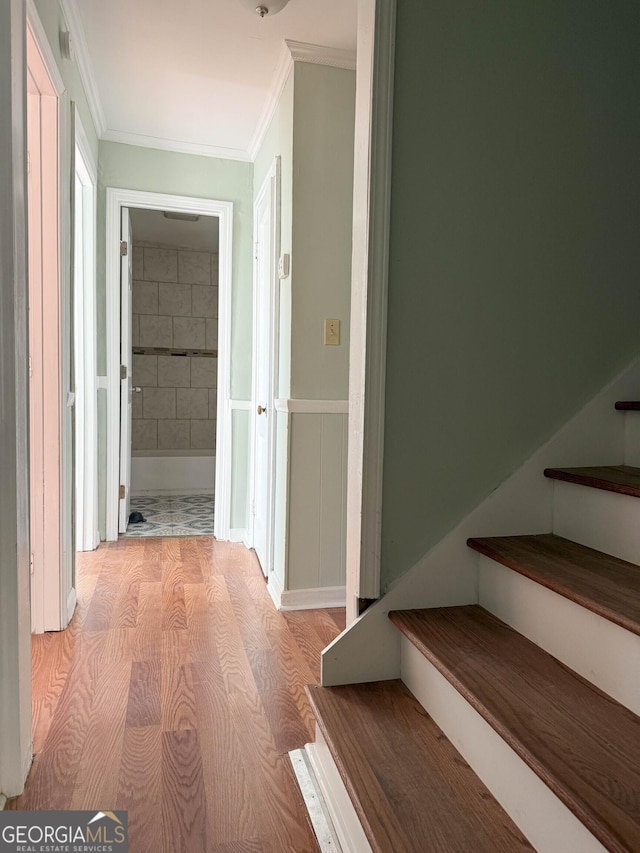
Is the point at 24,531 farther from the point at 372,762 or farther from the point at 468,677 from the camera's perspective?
the point at 468,677

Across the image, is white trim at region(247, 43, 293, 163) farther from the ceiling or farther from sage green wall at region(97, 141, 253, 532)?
sage green wall at region(97, 141, 253, 532)

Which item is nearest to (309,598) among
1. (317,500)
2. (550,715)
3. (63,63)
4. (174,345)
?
(317,500)

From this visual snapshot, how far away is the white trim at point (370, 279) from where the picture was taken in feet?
4.66

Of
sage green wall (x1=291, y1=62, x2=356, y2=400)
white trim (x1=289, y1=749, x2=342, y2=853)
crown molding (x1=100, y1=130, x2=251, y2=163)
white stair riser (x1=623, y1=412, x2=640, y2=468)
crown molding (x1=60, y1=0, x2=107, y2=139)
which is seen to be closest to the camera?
white trim (x1=289, y1=749, x2=342, y2=853)

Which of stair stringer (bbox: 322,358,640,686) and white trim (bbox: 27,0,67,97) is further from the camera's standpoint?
white trim (bbox: 27,0,67,97)

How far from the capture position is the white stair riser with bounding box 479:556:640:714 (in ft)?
3.37

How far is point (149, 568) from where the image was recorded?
9.99ft

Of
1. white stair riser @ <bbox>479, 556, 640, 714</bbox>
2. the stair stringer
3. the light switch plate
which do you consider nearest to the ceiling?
the light switch plate

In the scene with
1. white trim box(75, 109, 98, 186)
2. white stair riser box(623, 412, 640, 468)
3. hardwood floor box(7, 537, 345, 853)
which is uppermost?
white trim box(75, 109, 98, 186)

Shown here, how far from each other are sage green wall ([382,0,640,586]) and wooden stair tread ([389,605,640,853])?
284 mm

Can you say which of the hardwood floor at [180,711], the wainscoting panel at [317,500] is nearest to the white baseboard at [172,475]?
the hardwood floor at [180,711]

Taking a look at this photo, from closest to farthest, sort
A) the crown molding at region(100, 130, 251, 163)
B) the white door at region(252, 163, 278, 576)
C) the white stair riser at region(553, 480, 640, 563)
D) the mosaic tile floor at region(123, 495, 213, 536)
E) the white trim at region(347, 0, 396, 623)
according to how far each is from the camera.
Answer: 1. the white stair riser at region(553, 480, 640, 563)
2. the white trim at region(347, 0, 396, 623)
3. the white door at region(252, 163, 278, 576)
4. the crown molding at region(100, 130, 251, 163)
5. the mosaic tile floor at region(123, 495, 213, 536)

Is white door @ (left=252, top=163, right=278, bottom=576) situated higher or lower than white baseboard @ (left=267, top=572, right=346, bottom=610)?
higher

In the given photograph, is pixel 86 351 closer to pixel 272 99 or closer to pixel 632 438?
pixel 272 99
